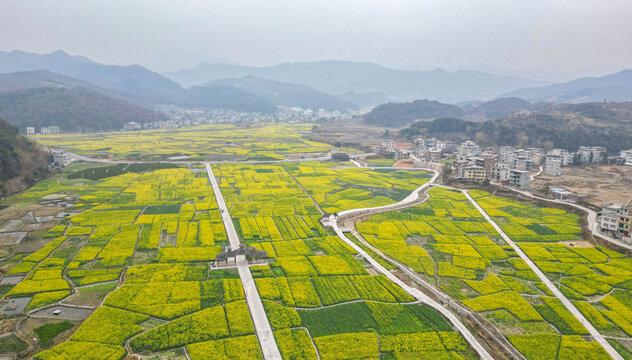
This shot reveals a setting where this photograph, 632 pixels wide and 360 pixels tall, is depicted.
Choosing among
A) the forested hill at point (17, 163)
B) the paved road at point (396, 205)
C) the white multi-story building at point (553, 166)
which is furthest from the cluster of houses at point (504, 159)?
the forested hill at point (17, 163)

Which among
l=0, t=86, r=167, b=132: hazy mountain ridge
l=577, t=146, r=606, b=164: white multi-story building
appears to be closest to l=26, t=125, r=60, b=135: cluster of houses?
l=0, t=86, r=167, b=132: hazy mountain ridge

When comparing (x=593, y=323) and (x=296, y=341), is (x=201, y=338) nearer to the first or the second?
(x=296, y=341)

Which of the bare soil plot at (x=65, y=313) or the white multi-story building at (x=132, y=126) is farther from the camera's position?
the white multi-story building at (x=132, y=126)

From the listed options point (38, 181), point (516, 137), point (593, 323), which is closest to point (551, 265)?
point (593, 323)

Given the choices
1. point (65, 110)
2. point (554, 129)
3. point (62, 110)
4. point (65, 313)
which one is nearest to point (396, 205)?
point (65, 313)

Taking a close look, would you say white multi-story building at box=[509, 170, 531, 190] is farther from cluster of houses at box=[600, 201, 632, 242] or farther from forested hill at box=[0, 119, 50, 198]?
forested hill at box=[0, 119, 50, 198]

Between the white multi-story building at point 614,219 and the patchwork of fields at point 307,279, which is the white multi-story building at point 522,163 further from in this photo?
the white multi-story building at point 614,219

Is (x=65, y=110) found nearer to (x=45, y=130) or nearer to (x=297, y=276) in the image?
(x=45, y=130)
